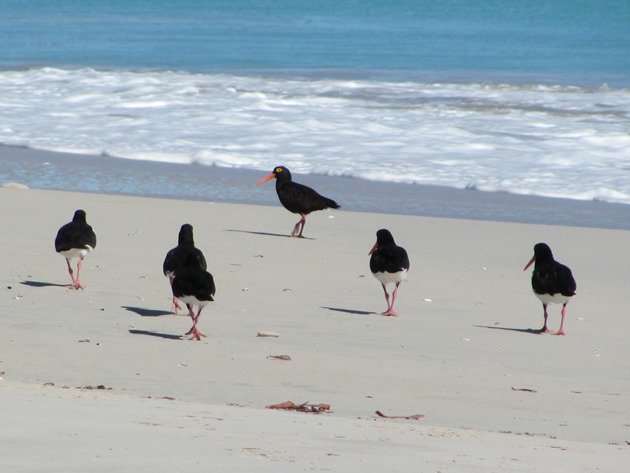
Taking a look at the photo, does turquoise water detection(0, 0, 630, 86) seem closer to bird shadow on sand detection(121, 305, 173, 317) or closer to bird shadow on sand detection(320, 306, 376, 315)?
bird shadow on sand detection(320, 306, 376, 315)

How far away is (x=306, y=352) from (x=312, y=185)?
795 cm

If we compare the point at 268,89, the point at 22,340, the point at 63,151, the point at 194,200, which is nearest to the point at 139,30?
the point at 268,89

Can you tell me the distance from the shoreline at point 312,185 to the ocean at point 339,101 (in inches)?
14.2

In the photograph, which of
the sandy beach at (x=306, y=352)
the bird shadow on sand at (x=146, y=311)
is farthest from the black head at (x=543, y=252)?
the bird shadow on sand at (x=146, y=311)

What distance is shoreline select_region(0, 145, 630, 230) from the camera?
12828 mm

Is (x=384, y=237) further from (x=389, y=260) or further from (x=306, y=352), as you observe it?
(x=306, y=352)

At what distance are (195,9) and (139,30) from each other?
64.4 feet

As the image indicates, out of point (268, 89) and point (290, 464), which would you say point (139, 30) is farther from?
point (290, 464)

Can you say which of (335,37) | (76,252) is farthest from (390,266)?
(335,37)

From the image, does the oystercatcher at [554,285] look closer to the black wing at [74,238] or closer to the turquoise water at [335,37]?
the black wing at [74,238]

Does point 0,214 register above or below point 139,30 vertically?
below

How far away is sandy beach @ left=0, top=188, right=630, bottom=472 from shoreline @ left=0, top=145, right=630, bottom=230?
1073 millimetres

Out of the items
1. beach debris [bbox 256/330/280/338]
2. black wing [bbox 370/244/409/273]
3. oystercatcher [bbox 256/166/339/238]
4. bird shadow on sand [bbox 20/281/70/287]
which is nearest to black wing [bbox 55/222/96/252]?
bird shadow on sand [bbox 20/281/70/287]

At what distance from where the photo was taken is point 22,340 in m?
6.40
